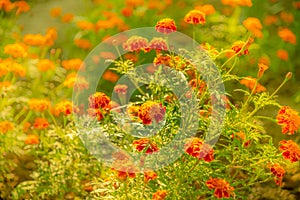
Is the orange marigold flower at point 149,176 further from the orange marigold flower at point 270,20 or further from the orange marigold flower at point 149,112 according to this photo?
the orange marigold flower at point 270,20

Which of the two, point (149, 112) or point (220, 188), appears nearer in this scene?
point (149, 112)

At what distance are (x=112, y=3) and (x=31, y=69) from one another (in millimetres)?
994

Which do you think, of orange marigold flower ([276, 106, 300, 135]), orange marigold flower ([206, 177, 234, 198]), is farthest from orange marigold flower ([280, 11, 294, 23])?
orange marigold flower ([206, 177, 234, 198])

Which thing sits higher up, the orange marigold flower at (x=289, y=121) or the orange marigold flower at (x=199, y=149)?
the orange marigold flower at (x=289, y=121)

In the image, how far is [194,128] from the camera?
191cm

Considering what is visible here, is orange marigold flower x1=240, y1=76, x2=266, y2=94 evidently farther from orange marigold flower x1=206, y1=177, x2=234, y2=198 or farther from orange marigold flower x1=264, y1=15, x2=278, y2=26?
orange marigold flower x1=264, y1=15, x2=278, y2=26

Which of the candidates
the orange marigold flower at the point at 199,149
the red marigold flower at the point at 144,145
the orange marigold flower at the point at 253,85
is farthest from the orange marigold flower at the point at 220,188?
the orange marigold flower at the point at 253,85

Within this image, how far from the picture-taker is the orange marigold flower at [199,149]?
1.76m

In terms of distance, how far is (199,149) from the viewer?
5.79ft

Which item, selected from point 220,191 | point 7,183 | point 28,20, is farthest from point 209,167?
point 28,20

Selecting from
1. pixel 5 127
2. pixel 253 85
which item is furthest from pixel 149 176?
pixel 5 127

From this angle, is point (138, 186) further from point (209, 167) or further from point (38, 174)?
point (38, 174)

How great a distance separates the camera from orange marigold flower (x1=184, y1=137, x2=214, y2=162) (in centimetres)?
176

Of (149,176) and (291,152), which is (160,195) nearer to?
(149,176)
